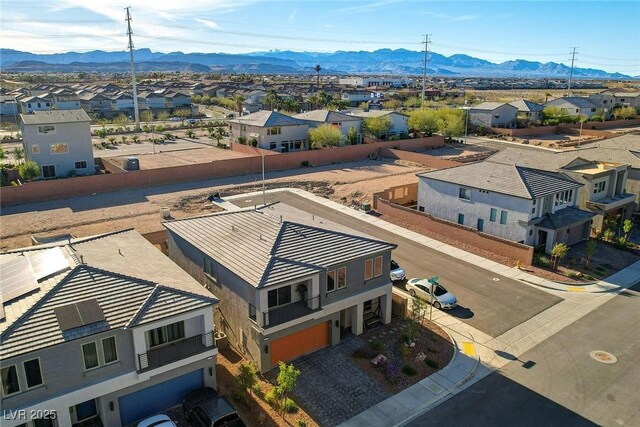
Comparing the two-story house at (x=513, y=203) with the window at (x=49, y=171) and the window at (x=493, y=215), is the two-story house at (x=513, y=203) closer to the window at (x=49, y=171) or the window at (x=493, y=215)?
the window at (x=493, y=215)

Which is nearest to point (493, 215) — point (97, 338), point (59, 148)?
point (97, 338)

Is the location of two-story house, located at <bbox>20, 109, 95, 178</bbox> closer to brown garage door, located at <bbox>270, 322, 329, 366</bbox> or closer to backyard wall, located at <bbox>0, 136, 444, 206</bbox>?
backyard wall, located at <bbox>0, 136, 444, 206</bbox>

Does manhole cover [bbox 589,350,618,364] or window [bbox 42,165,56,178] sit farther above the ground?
window [bbox 42,165,56,178]

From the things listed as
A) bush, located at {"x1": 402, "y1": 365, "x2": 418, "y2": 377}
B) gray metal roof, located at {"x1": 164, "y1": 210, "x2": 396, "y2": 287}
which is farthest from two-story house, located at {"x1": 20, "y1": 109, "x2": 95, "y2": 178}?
bush, located at {"x1": 402, "y1": 365, "x2": 418, "y2": 377}

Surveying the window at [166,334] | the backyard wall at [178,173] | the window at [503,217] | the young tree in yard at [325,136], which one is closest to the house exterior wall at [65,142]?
the backyard wall at [178,173]

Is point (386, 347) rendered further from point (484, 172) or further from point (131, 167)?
point (131, 167)

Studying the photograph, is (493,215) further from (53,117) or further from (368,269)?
(53,117)
